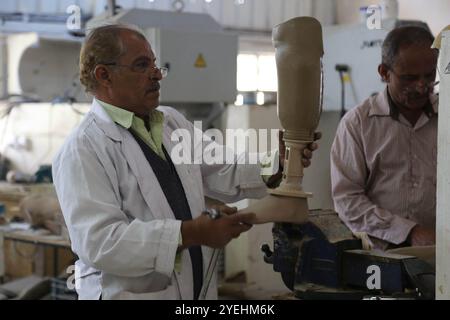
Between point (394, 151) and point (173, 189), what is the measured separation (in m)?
0.69

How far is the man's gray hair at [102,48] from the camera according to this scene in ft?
5.09

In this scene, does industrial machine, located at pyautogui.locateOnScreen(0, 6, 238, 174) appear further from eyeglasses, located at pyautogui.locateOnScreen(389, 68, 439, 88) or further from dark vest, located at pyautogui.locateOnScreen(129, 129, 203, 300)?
eyeglasses, located at pyautogui.locateOnScreen(389, 68, 439, 88)

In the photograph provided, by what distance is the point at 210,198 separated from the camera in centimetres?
179

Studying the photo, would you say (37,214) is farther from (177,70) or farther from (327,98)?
(327,98)

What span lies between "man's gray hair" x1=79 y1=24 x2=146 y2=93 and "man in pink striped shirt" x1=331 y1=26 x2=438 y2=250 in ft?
2.31

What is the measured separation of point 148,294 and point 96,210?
230 mm

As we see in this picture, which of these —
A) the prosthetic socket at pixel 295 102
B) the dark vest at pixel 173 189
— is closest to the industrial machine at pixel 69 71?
the dark vest at pixel 173 189

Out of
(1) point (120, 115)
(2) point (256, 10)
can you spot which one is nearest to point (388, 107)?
(1) point (120, 115)

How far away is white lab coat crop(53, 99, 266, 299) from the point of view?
54.2 inches

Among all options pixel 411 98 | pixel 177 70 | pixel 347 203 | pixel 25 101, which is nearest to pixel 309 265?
pixel 347 203

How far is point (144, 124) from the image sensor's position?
159cm

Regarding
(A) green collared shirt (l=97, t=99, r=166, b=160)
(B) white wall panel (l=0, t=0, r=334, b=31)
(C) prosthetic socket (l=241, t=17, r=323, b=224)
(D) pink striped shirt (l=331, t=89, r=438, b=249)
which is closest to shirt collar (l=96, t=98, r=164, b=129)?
(A) green collared shirt (l=97, t=99, r=166, b=160)

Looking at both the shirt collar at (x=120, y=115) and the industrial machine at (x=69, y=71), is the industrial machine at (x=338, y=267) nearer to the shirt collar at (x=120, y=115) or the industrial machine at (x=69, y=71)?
the shirt collar at (x=120, y=115)

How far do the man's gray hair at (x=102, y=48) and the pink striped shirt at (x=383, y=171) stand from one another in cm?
69
